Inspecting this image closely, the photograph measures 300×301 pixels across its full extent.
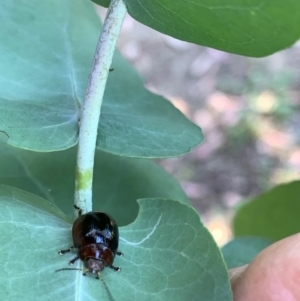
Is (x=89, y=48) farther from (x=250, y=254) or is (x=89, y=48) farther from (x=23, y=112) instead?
(x=250, y=254)

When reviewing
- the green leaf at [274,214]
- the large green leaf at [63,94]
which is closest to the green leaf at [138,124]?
the large green leaf at [63,94]

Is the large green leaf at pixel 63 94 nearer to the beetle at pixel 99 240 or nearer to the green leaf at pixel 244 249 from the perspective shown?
the beetle at pixel 99 240

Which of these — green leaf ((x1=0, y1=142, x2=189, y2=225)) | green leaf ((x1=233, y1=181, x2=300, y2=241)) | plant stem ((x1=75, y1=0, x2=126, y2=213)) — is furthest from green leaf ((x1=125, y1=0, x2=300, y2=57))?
green leaf ((x1=233, y1=181, x2=300, y2=241))

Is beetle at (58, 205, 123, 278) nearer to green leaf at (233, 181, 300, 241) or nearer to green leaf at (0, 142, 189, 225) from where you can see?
green leaf at (0, 142, 189, 225)

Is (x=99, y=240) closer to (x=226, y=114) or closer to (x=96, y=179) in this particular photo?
(x=96, y=179)

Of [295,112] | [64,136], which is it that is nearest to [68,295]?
[64,136]
